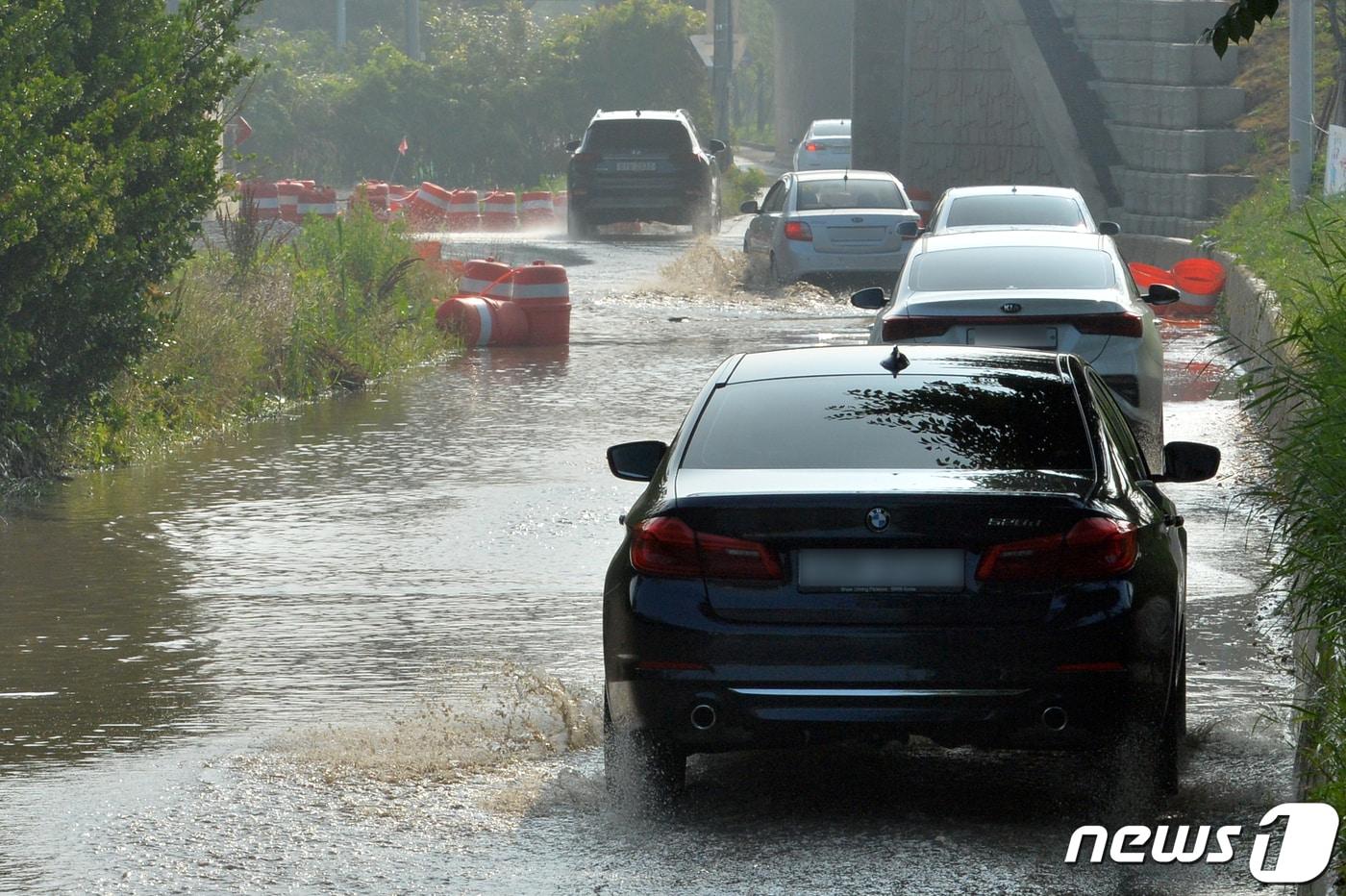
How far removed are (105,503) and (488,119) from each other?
138 feet

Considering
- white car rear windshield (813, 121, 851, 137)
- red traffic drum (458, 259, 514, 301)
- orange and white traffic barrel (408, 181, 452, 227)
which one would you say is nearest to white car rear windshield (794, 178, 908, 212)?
red traffic drum (458, 259, 514, 301)

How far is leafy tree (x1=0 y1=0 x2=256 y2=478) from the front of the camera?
12523mm

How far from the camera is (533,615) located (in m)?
9.77

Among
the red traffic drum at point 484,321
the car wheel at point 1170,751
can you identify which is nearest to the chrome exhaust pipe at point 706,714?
the car wheel at point 1170,751

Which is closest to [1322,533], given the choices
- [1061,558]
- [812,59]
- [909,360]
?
[909,360]

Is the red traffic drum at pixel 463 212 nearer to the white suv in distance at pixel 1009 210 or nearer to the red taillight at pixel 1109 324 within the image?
the white suv in distance at pixel 1009 210

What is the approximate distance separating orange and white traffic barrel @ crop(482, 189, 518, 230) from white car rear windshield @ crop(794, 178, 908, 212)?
38.7 feet

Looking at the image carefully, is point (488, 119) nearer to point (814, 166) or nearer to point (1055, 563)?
point (814, 166)

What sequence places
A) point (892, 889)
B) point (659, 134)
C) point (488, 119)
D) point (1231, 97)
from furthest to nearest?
point (488, 119) < point (659, 134) < point (1231, 97) < point (892, 889)

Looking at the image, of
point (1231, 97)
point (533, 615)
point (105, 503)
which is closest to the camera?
point (533, 615)

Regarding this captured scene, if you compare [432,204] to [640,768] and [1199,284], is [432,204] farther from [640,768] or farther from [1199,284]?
[640,768]

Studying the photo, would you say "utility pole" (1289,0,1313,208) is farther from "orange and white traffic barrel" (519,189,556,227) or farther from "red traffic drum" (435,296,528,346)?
"orange and white traffic barrel" (519,189,556,227)

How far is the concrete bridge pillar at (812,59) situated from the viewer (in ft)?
249

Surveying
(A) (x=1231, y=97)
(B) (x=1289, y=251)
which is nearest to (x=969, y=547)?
(B) (x=1289, y=251)
